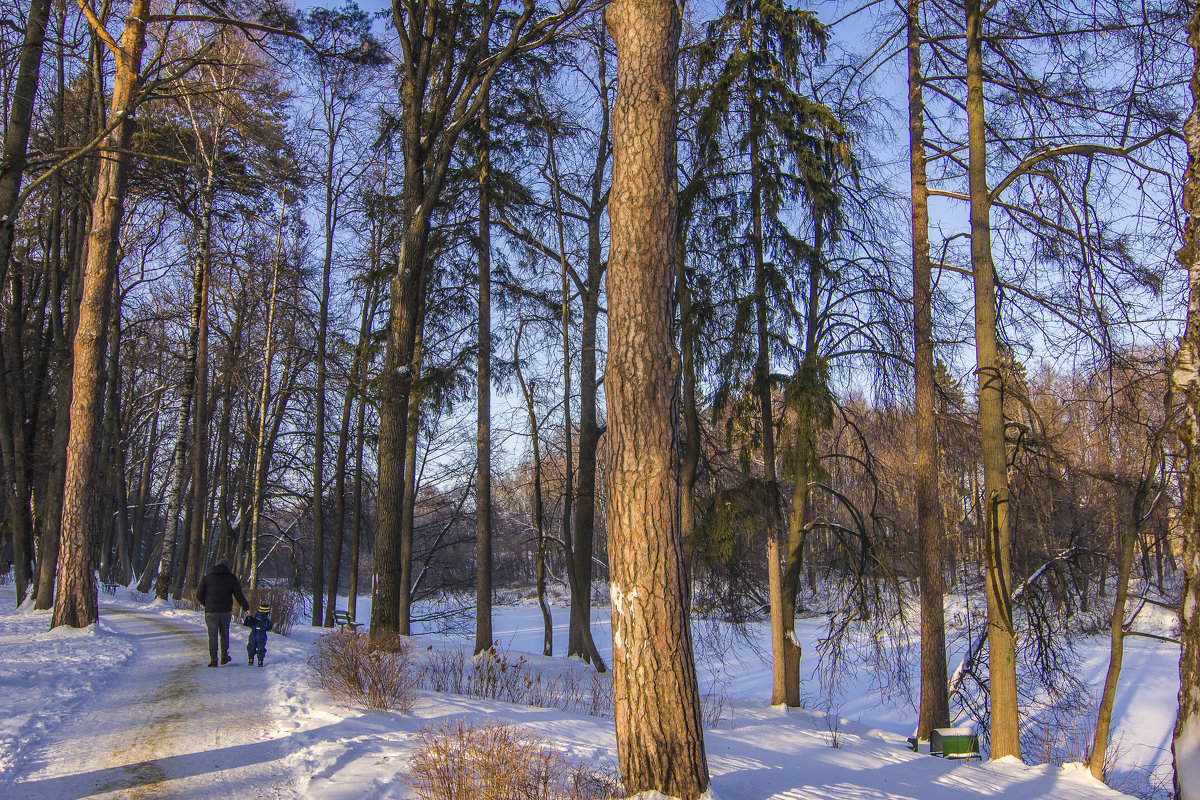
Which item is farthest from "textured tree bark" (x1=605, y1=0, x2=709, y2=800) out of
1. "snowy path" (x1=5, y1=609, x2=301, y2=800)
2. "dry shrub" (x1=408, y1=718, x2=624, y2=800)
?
"snowy path" (x1=5, y1=609, x2=301, y2=800)

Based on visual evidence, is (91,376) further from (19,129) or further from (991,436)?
(991,436)

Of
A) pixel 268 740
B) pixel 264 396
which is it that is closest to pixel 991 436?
pixel 268 740

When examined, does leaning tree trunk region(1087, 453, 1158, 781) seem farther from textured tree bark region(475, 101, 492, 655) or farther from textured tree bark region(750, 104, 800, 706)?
textured tree bark region(475, 101, 492, 655)

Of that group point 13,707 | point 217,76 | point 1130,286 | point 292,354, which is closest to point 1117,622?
point 1130,286

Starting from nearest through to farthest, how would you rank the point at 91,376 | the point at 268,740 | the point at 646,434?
the point at 646,434, the point at 268,740, the point at 91,376

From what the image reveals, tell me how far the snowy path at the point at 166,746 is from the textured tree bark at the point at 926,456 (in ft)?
29.1

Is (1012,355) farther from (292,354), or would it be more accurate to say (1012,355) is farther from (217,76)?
(292,354)

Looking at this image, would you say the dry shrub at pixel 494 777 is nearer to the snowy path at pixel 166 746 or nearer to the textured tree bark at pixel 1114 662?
the snowy path at pixel 166 746

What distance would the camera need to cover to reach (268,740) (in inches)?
209

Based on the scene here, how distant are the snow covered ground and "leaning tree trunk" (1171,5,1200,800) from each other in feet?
6.26

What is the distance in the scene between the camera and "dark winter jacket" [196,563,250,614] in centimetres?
925

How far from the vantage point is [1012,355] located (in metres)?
9.86

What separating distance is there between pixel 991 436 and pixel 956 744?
383 centimetres

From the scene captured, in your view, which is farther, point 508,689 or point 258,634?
→ point 258,634
